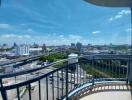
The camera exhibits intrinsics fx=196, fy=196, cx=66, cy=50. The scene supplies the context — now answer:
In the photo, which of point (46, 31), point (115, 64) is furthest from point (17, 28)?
point (115, 64)

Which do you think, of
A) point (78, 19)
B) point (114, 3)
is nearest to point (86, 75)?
point (114, 3)

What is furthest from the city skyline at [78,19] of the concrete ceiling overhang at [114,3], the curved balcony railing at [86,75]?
A: the curved balcony railing at [86,75]

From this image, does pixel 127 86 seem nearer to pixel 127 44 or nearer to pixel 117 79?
pixel 117 79

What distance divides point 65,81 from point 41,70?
0.58 meters

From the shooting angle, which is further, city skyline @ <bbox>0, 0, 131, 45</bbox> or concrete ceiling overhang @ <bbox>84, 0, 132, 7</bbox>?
city skyline @ <bbox>0, 0, 131, 45</bbox>

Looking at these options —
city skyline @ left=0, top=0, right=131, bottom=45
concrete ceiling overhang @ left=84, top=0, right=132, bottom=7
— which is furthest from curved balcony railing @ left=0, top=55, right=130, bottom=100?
concrete ceiling overhang @ left=84, top=0, right=132, bottom=7

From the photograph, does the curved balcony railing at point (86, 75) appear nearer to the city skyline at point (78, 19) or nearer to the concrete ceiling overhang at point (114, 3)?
the city skyline at point (78, 19)

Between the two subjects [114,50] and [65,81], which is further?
[114,50]

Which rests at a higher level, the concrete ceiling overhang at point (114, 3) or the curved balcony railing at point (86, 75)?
the concrete ceiling overhang at point (114, 3)

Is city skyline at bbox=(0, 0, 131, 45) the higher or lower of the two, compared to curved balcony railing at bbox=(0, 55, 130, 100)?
higher

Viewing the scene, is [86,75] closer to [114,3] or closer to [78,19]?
[114,3]

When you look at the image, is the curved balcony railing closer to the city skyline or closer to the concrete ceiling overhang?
the city skyline

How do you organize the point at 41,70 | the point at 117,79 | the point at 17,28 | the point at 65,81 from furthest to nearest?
the point at 17,28, the point at 117,79, the point at 65,81, the point at 41,70

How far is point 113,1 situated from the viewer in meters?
1.96
